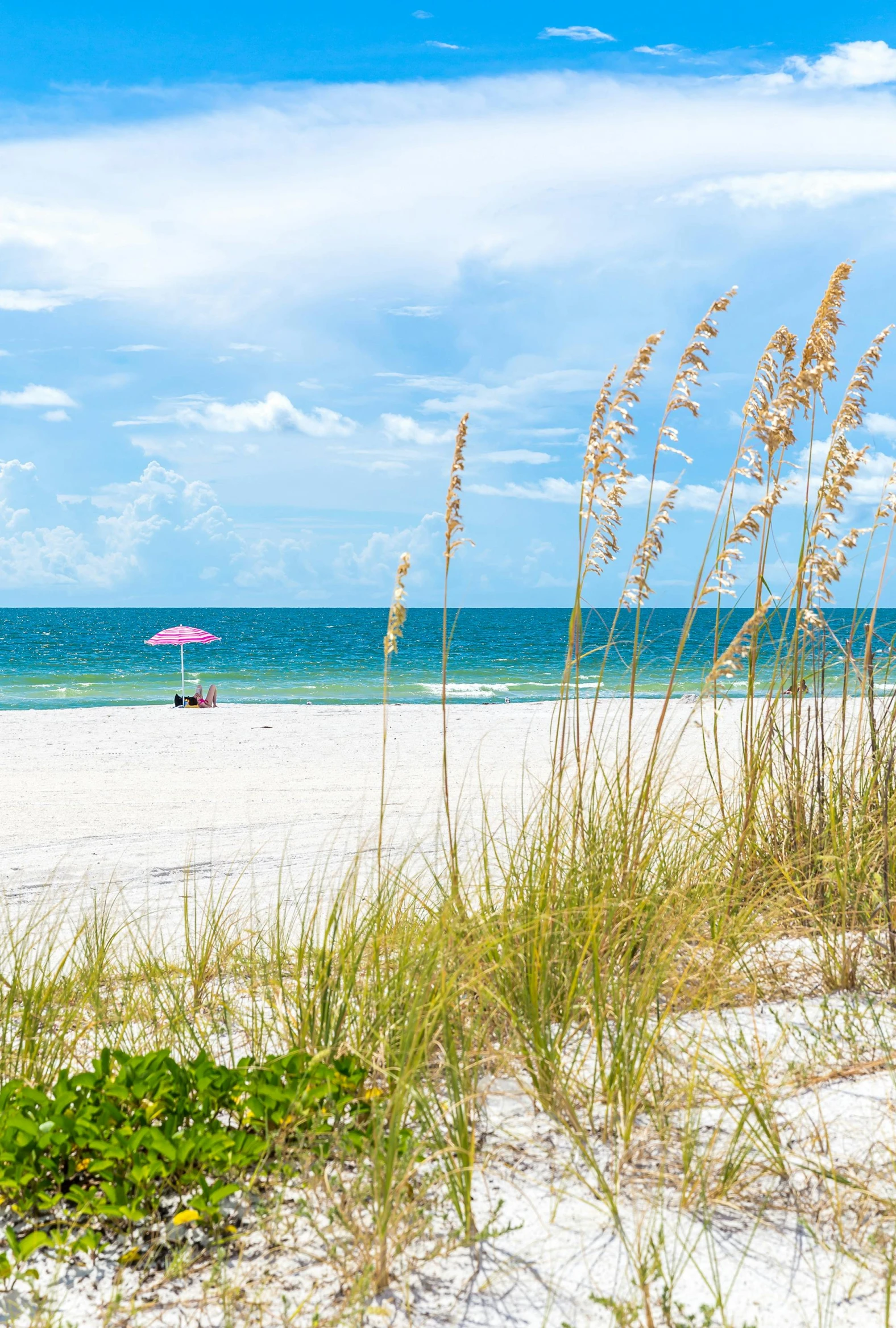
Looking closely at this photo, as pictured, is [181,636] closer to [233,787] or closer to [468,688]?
[468,688]

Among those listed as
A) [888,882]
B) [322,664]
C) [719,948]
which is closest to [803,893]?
[888,882]

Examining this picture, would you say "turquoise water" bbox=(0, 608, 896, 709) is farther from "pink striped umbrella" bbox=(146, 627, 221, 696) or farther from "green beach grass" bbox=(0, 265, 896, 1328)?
"pink striped umbrella" bbox=(146, 627, 221, 696)

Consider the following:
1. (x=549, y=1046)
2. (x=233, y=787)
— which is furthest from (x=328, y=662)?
(x=549, y=1046)

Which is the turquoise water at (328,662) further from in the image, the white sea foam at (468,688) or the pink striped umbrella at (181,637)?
the pink striped umbrella at (181,637)

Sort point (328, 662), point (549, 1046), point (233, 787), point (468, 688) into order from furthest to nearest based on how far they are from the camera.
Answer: point (328, 662) → point (468, 688) → point (233, 787) → point (549, 1046)

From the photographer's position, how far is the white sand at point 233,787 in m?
5.52

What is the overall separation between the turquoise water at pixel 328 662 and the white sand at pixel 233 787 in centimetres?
83

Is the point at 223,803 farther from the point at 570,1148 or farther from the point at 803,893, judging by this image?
the point at 570,1148

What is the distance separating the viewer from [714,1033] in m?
Result: 2.09

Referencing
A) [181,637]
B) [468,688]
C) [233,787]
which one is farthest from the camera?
[468,688]

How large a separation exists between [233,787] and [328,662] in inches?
1061

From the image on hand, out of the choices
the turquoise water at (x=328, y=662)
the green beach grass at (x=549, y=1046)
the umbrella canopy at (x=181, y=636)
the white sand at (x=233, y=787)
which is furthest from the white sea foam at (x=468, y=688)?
the green beach grass at (x=549, y=1046)

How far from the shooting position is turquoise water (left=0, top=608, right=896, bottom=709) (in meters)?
5.92

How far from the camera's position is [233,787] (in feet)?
29.1
